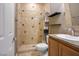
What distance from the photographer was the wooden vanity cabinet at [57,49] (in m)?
1.23

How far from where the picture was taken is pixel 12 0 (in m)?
1.33

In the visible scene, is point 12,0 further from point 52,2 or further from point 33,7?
point 52,2

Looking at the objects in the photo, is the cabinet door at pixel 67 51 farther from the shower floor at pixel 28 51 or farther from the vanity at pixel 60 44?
the shower floor at pixel 28 51

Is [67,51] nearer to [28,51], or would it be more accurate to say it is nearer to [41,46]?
[41,46]

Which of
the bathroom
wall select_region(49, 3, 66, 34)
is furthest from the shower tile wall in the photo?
wall select_region(49, 3, 66, 34)

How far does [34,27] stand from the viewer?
134cm

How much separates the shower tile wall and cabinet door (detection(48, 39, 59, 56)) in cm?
11

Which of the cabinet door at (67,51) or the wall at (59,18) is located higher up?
the wall at (59,18)

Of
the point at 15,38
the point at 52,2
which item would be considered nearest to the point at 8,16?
the point at 15,38

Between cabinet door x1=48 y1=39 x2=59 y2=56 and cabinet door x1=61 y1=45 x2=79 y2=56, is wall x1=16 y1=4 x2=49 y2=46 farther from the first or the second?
cabinet door x1=61 y1=45 x2=79 y2=56

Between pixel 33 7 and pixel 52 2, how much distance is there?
8.2 inches

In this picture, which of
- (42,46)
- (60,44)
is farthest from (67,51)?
(42,46)

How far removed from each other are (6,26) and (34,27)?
292mm

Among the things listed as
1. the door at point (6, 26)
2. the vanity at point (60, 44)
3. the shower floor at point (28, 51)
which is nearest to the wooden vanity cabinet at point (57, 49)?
the vanity at point (60, 44)
